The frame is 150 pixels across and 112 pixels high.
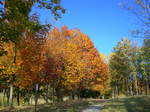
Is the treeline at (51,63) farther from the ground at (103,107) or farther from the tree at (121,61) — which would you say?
the tree at (121,61)

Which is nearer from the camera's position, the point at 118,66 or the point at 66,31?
the point at 66,31

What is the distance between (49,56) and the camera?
763 inches

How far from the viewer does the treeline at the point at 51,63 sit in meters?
15.4

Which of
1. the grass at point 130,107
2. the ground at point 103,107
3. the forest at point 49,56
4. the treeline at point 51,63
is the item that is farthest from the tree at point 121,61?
the grass at point 130,107

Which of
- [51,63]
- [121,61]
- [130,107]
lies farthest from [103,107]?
[121,61]

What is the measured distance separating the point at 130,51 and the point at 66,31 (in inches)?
620

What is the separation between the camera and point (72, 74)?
2197cm

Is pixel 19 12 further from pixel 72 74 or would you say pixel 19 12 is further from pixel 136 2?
pixel 72 74

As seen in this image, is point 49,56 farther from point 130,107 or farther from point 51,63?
point 130,107

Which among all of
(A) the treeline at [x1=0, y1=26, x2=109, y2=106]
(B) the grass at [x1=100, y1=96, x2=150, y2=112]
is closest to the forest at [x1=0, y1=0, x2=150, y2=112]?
Answer: (A) the treeline at [x1=0, y1=26, x2=109, y2=106]

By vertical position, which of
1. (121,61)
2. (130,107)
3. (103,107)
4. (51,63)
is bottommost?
(103,107)

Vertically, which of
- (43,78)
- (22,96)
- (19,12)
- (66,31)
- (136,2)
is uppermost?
(66,31)

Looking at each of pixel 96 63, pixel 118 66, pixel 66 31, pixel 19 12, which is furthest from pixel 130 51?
pixel 19 12

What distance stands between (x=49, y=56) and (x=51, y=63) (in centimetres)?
110
